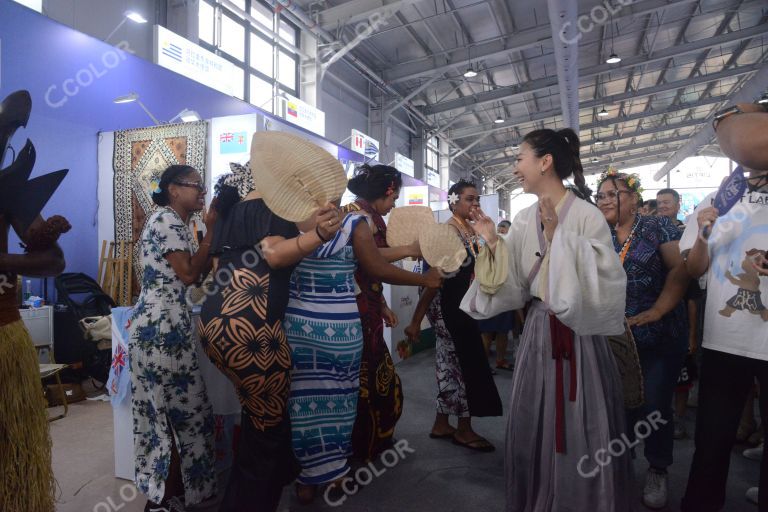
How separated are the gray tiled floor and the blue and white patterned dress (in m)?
0.37

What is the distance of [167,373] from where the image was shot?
6.24ft

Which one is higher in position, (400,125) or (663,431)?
(400,125)

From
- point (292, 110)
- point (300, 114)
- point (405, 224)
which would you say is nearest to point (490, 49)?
point (300, 114)

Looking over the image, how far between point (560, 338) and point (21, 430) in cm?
163

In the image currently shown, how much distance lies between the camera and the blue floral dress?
6.22ft

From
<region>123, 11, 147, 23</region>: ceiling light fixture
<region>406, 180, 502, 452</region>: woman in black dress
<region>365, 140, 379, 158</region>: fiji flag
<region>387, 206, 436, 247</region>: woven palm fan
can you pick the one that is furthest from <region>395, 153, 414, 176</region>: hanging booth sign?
<region>387, 206, 436, 247</region>: woven palm fan

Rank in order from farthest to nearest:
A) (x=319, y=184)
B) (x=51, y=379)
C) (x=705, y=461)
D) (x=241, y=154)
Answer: (x=241, y=154) → (x=51, y=379) → (x=705, y=461) → (x=319, y=184)

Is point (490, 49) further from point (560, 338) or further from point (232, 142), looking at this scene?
point (560, 338)

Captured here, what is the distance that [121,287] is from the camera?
4957 millimetres

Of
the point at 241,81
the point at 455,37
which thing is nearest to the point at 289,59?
the point at 241,81

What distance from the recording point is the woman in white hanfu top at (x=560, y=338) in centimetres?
143

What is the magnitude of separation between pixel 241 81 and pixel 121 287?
4435mm

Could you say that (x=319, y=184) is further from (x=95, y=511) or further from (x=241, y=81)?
(x=241, y=81)

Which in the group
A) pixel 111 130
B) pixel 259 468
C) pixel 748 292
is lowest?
pixel 259 468
